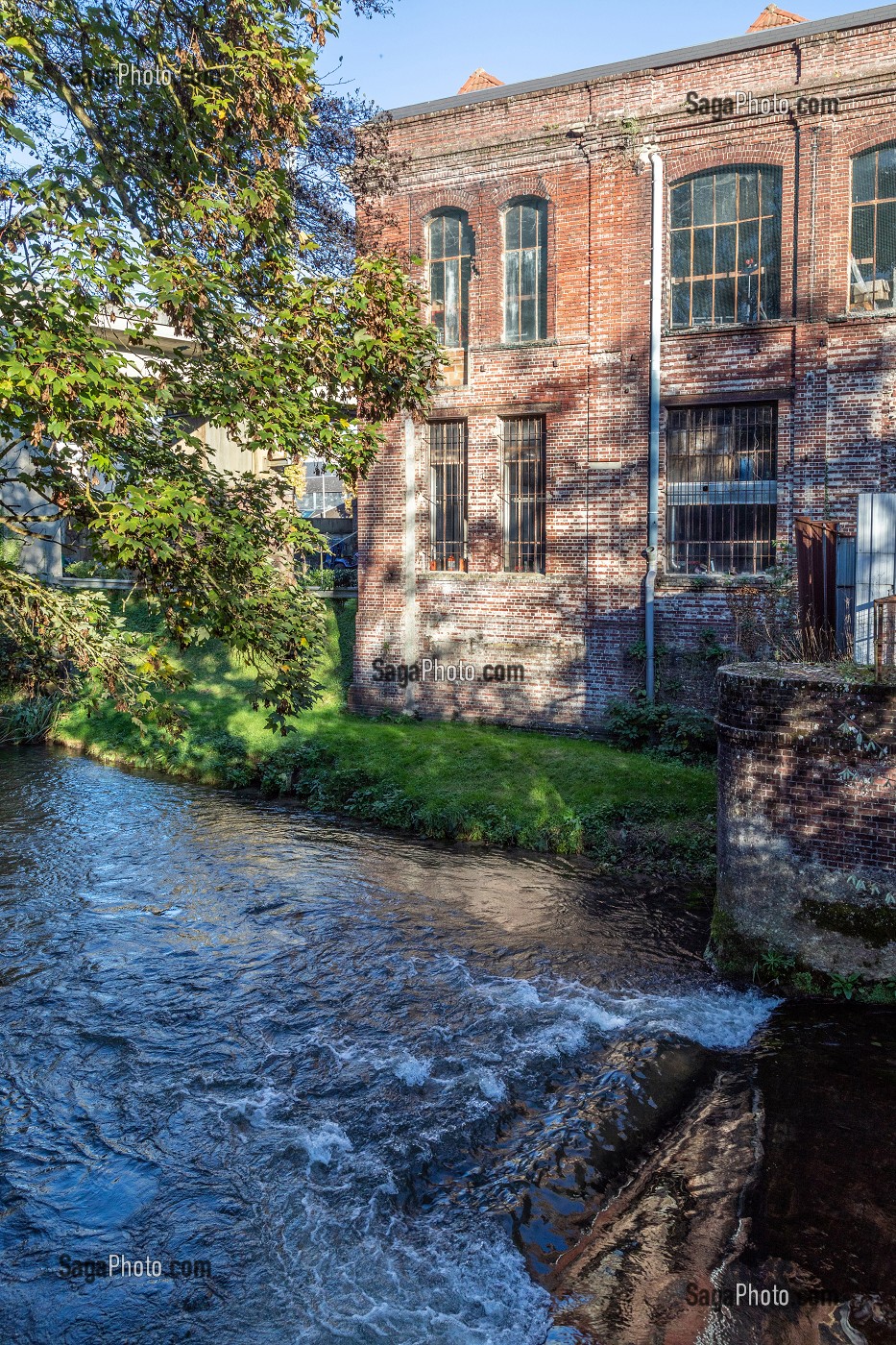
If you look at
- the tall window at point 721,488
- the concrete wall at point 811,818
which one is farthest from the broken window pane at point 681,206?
the concrete wall at point 811,818

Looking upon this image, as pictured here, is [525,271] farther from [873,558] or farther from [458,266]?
[873,558]

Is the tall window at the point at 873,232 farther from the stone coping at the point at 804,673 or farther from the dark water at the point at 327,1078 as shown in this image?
the dark water at the point at 327,1078

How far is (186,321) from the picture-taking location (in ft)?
20.8

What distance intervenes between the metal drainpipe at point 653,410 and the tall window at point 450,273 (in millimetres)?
3208

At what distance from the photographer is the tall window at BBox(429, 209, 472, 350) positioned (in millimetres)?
16422

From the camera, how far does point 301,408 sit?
665 centimetres

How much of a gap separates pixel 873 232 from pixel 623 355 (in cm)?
370

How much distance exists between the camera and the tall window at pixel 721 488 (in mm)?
14359

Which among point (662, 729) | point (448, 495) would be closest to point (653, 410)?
point (448, 495)

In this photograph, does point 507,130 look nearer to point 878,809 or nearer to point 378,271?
point 378,271

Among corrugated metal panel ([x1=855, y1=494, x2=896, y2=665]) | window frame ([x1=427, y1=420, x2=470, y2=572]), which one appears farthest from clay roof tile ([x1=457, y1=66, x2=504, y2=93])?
corrugated metal panel ([x1=855, y1=494, x2=896, y2=665])

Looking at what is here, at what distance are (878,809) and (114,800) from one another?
35.5 ft

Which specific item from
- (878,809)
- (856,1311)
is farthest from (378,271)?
(856,1311)

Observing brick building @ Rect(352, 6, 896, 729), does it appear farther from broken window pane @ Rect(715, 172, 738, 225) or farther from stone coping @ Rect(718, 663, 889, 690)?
stone coping @ Rect(718, 663, 889, 690)
